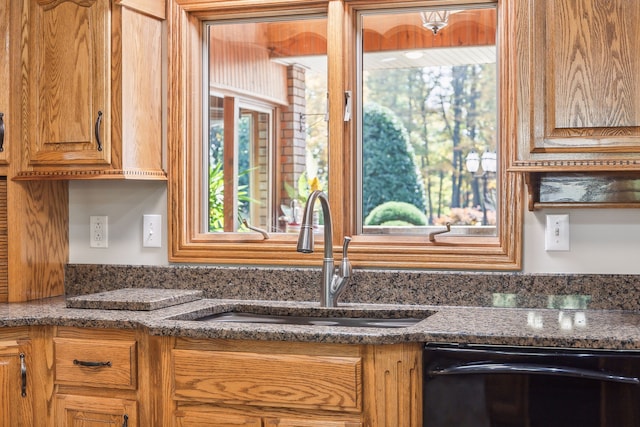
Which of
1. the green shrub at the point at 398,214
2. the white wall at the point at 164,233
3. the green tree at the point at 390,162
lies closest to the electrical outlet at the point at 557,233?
the white wall at the point at 164,233

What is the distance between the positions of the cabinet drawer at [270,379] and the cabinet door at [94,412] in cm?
20

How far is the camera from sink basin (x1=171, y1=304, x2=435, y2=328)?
8.75 ft

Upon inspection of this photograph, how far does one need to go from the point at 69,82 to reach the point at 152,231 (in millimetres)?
616

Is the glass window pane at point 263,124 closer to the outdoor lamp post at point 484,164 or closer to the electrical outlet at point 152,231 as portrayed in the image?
the electrical outlet at point 152,231

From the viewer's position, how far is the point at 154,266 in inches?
121

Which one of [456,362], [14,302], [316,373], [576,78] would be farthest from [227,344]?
[576,78]

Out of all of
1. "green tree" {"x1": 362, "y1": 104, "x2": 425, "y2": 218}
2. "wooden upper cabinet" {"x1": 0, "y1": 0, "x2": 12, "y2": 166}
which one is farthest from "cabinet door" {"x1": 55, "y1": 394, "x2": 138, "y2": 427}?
"green tree" {"x1": 362, "y1": 104, "x2": 425, "y2": 218}

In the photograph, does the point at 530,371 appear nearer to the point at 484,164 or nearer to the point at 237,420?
the point at 237,420

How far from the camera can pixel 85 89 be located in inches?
111

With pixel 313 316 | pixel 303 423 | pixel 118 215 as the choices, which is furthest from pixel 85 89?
pixel 303 423

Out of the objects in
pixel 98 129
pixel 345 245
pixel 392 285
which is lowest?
pixel 392 285

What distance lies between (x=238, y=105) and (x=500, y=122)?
3.30 feet

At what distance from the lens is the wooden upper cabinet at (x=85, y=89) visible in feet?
9.22

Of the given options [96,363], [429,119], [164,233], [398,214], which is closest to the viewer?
[96,363]
